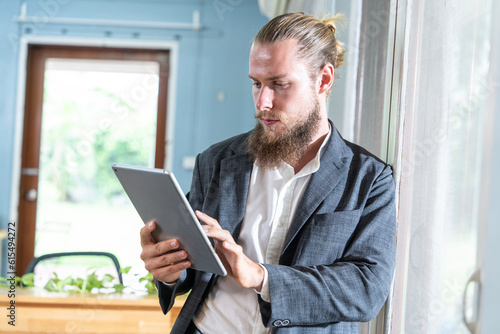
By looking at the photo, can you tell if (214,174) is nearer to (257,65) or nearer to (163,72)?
(257,65)

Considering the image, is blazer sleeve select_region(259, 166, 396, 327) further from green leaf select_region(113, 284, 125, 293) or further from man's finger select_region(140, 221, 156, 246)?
green leaf select_region(113, 284, 125, 293)

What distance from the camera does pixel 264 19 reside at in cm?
428

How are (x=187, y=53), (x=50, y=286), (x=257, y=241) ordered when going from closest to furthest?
(x=257, y=241), (x=50, y=286), (x=187, y=53)

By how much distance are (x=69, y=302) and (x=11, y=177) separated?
8.81 ft

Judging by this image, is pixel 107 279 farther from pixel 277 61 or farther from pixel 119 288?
pixel 277 61

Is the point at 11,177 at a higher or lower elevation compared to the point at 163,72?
lower

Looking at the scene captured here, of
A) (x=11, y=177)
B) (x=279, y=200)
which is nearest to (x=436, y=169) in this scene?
(x=279, y=200)

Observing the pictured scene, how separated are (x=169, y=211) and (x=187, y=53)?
3546 mm

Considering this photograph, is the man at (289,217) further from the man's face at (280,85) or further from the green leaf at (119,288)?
the green leaf at (119,288)

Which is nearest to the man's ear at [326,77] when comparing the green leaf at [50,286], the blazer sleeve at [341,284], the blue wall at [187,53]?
the blazer sleeve at [341,284]

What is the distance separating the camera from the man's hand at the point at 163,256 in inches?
36.2

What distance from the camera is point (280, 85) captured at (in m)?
1.03

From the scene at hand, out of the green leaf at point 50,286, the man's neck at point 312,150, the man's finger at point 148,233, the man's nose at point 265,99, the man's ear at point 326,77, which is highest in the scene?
the man's ear at point 326,77

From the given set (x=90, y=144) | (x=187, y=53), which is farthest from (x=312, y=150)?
(x=90, y=144)
